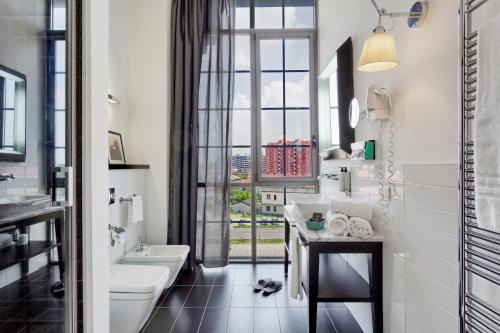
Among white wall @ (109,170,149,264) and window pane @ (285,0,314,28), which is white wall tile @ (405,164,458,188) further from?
window pane @ (285,0,314,28)

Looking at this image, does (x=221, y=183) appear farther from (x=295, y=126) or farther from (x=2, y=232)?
(x=2, y=232)

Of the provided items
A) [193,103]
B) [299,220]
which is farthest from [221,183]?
[299,220]

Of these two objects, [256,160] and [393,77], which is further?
[256,160]

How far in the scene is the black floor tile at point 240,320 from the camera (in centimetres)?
212

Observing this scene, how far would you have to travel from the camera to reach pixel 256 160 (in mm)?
3420

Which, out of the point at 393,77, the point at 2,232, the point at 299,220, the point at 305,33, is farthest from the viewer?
the point at 305,33

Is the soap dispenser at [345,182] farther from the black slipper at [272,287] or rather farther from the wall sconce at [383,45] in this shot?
the black slipper at [272,287]

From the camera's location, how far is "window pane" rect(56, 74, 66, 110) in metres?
1.26

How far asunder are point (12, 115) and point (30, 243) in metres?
0.53

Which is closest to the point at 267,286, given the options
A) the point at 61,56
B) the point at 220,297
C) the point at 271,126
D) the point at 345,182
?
the point at 220,297

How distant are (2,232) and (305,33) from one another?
336 cm

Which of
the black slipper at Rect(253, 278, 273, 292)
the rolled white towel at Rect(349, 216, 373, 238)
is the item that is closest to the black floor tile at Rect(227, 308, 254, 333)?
the black slipper at Rect(253, 278, 273, 292)

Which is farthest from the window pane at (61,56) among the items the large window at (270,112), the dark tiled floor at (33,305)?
the large window at (270,112)

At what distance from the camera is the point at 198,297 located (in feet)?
8.56
